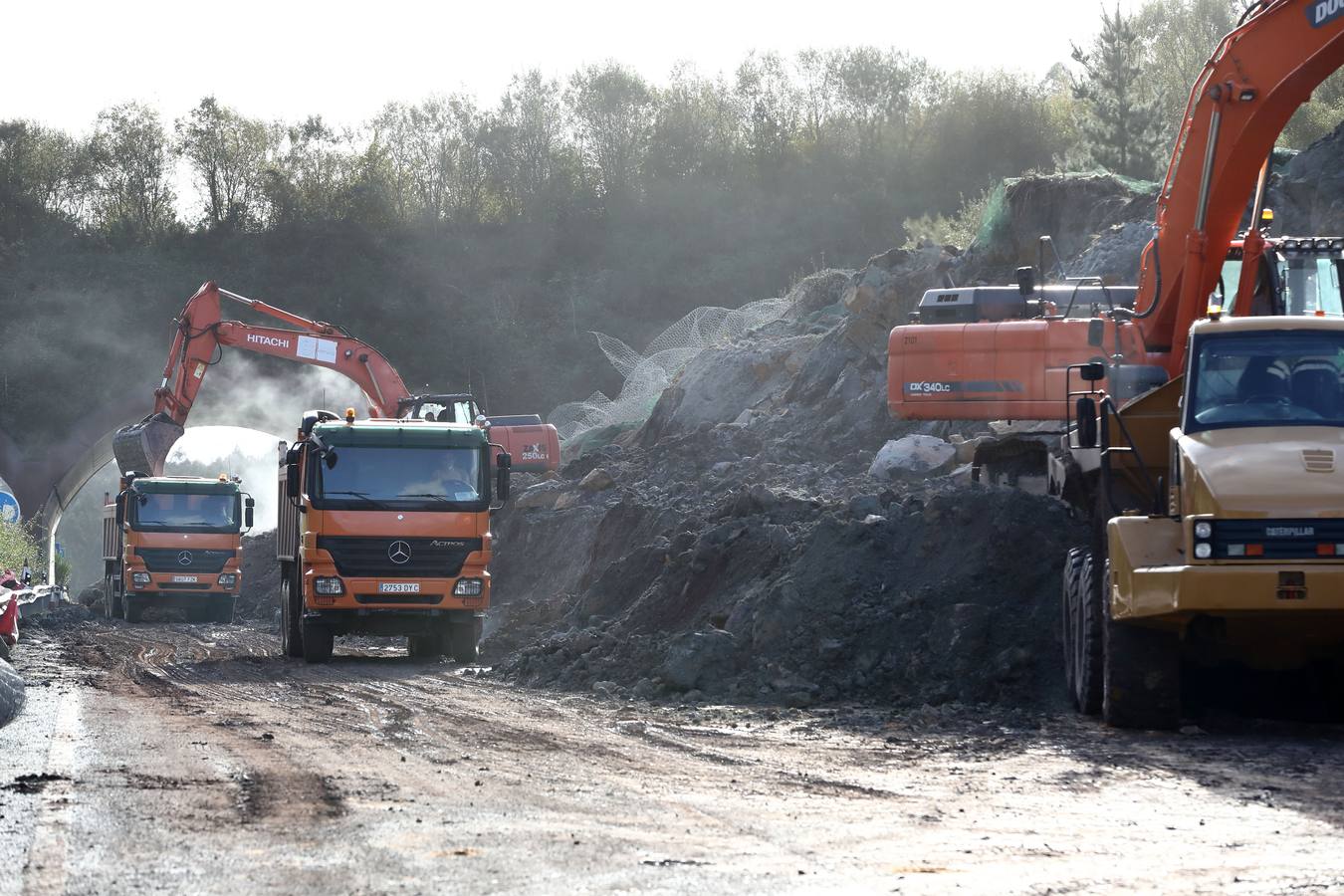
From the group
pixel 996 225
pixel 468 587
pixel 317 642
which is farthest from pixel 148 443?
pixel 996 225

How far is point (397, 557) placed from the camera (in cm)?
1927

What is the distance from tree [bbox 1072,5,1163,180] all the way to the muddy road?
3041cm

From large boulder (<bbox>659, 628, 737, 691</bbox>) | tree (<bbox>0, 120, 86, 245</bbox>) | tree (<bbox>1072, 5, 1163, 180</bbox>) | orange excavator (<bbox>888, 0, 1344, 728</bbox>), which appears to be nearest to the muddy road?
orange excavator (<bbox>888, 0, 1344, 728</bbox>)

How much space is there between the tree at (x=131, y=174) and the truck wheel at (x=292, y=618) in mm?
43688

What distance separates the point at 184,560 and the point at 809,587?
72.1 ft

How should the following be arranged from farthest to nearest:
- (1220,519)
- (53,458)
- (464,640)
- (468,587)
Answer: (53,458) < (464,640) < (468,587) < (1220,519)

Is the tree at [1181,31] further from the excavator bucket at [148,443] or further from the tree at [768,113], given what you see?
the excavator bucket at [148,443]

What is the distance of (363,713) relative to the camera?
43.7ft

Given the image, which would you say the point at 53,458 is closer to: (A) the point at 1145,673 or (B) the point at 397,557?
(B) the point at 397,557

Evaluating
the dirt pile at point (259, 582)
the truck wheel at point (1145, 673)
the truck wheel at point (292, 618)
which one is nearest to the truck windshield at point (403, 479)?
the truck wheel at point (292, 618)

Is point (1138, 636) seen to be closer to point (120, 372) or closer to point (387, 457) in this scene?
point (387, 457)

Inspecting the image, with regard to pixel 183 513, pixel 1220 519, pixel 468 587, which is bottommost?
pixel 468 587

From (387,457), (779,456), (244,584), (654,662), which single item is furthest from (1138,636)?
(244,584)

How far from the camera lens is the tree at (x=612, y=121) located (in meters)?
70.4
